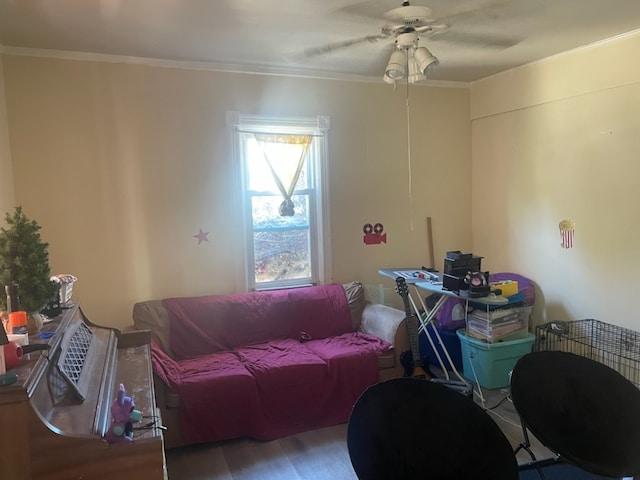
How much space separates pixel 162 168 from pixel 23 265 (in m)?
1.81

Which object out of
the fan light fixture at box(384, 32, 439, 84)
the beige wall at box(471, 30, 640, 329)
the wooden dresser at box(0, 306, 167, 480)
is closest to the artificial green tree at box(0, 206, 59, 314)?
the wooden dresser at box(0, 306, 167, 480)

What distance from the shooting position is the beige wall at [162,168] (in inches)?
131

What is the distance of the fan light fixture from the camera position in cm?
268

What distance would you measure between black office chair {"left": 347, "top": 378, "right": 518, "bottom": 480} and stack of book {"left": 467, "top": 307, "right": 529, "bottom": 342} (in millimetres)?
2226

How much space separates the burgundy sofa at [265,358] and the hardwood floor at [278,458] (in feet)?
0.24

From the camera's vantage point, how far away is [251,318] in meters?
3.64

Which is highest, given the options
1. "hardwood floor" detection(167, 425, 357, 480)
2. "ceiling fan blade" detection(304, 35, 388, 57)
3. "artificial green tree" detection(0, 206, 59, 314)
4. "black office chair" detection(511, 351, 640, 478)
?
"ceiling fan blade" detection(304, 35, 388, 57)

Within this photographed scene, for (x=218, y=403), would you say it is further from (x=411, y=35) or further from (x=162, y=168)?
(x=411, y=35)

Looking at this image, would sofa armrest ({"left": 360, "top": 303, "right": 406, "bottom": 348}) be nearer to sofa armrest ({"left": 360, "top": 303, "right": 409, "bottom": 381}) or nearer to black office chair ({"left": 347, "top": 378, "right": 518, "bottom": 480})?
sofa armrest ({"left": 360, "top": 303, "right": 409, "bottom": 381})

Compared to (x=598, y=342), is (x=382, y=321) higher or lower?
higher

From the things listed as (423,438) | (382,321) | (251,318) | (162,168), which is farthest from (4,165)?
(423,438)

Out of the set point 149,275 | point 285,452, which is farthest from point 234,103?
point 285,452

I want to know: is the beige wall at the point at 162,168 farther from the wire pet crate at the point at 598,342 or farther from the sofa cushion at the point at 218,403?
the wire pet crate at the point at 598,342

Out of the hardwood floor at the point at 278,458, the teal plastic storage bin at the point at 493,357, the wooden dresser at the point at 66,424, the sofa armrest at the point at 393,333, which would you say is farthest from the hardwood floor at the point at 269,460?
the teal plastic storage bin at the point at 493,357
